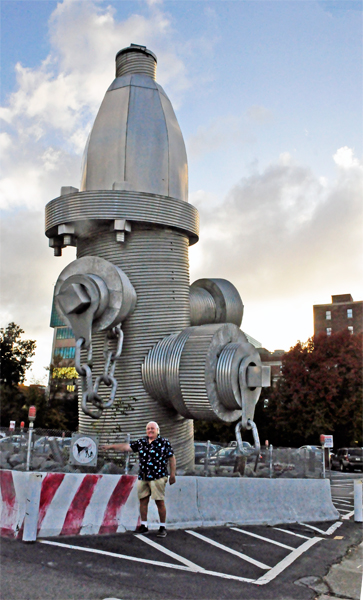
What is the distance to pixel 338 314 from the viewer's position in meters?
73.8

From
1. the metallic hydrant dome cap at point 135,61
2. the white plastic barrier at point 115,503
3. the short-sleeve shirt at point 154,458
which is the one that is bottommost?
the white plastic barrier at point 115,503

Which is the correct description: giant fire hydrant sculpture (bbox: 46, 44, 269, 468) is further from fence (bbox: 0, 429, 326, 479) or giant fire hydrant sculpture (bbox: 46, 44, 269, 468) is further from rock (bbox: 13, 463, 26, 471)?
rock (bbox: 13, 463, 26, 471)

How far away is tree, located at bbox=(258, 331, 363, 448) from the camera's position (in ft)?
120

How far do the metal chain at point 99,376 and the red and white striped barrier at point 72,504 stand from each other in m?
4.13

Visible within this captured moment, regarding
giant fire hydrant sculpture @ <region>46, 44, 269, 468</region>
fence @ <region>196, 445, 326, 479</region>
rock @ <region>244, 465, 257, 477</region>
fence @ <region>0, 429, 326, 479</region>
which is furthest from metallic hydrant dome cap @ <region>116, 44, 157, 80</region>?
rock @ <region>244, 465, 257, 477</region>

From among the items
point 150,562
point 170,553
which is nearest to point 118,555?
point 150,562

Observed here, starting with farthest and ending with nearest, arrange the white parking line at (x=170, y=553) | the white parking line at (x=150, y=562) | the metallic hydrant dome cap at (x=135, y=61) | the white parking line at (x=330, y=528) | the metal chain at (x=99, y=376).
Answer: the metallic hydrant dome cap at (x=135, y=61) < the metal chain at (x=99, y=376) < the white parking line at (x=330, y=528) < the white parking line at (x=170, y=553) < the white parking line at (x=150, y=562)

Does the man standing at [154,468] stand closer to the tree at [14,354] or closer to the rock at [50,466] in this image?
the rock at [50,466]

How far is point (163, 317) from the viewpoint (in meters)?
14.9

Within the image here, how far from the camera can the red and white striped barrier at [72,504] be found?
8039mm

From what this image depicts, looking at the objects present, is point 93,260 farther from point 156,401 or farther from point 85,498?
point 85,498

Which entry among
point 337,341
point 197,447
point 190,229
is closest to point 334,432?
point 337,341

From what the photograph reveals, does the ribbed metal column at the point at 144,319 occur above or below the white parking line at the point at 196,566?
above

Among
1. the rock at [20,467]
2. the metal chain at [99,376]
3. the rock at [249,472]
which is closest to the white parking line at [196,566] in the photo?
the rock at [20,467]
